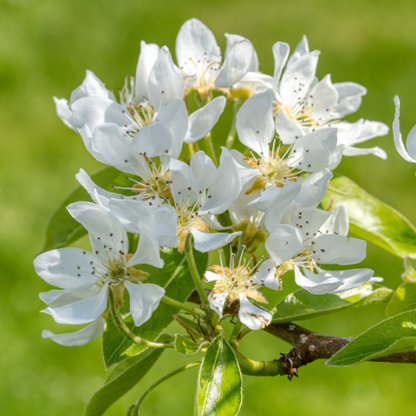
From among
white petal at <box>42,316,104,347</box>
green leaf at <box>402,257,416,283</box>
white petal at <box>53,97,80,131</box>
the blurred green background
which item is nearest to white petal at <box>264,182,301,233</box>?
green leaf at <box>402,257,416,283</box>

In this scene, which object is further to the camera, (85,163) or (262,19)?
(262,19)

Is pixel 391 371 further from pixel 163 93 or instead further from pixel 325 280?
pixel 163 93

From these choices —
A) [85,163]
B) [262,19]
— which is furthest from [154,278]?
[262,19]

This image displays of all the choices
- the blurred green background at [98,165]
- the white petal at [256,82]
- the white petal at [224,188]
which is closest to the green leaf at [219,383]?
the white petal at [224,188]

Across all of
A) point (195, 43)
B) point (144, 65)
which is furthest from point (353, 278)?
point (195, 43)

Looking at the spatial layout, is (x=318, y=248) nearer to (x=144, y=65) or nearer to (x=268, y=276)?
(x=268, y=276)
